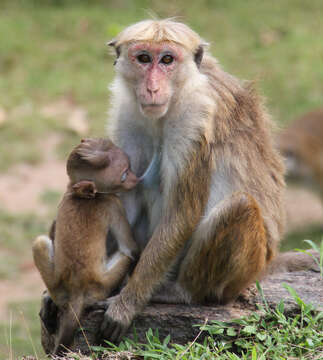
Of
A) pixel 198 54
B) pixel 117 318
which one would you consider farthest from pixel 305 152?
pixel 117 318

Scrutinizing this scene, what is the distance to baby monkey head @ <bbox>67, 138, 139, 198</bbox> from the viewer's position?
16.1ft

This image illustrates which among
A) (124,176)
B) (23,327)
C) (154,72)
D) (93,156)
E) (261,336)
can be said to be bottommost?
(23,327)

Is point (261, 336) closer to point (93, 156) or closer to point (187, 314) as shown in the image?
point (187, 314)

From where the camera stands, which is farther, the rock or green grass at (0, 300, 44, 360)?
green grass at (0, 300, 44, 360)

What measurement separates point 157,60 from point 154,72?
0.09 metres

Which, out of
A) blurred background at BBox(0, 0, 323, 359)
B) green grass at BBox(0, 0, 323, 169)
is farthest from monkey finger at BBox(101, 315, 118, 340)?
green grass at BBox(0, 0, 323, 169)

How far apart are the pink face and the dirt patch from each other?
18.7 feet

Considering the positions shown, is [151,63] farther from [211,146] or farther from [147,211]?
[147,211]

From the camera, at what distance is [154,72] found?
15.2 feet

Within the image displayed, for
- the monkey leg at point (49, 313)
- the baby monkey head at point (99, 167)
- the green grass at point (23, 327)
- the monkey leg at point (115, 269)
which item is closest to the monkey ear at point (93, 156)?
the baby monkey head at point (99, 167)

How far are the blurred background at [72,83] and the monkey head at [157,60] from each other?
3.06 metres

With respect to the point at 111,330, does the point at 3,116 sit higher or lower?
higher

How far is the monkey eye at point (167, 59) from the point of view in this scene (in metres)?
4.69

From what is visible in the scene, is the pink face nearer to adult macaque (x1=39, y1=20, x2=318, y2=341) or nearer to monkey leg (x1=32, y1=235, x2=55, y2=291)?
adult macaque (x1=39, y1=20, x2=318, y2=341)
